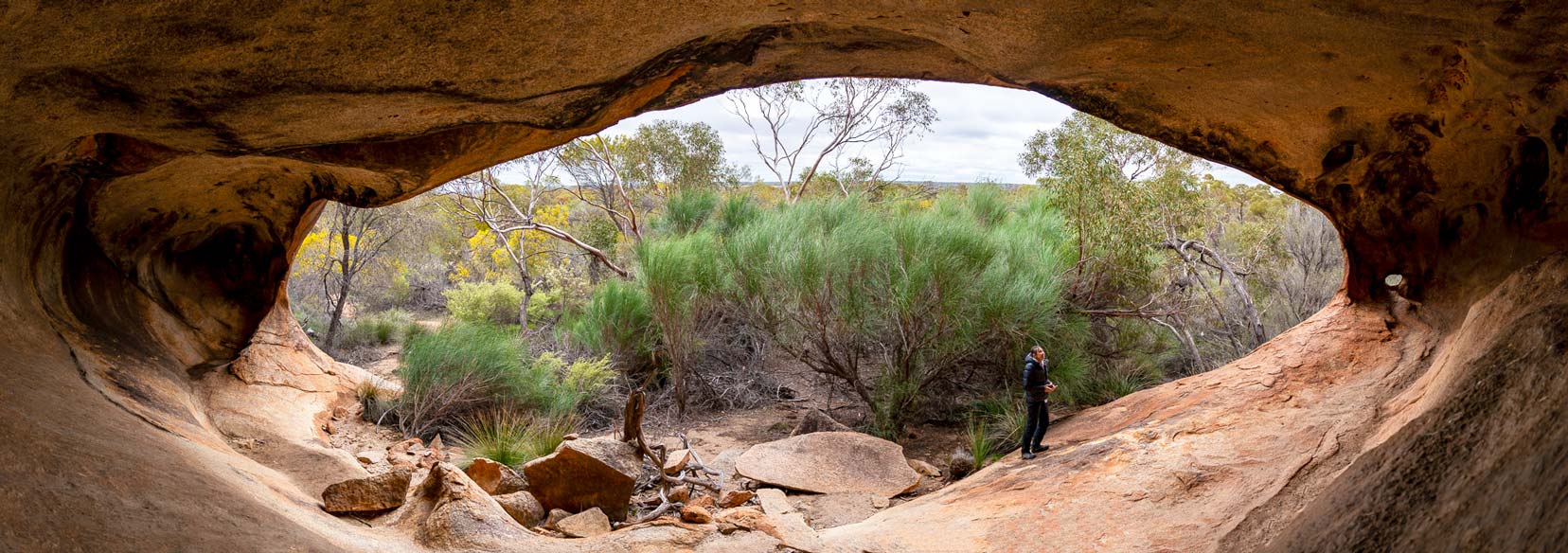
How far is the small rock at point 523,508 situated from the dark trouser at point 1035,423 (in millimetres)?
3297

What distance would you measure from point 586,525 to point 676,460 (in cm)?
214

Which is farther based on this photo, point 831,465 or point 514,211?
point 514,211

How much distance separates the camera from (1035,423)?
6.16 m

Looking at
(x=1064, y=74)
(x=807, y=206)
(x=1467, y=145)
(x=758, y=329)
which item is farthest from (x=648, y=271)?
(x=1467, y=145)

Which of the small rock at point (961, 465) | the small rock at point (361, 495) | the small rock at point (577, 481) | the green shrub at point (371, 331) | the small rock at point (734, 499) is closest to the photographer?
the small rock at point (361, 495)

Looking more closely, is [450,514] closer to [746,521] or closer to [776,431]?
[746,521]

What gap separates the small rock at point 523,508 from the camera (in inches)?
180

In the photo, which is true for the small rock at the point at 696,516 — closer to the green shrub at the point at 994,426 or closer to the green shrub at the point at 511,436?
the green shrub at the point at 511,436

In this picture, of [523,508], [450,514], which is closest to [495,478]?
[523,508]

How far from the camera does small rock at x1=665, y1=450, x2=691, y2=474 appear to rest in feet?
20.7

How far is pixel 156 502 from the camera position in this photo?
8.68 ft

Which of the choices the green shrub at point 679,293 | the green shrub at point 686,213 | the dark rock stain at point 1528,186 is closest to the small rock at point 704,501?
the green shrub at point 679,293

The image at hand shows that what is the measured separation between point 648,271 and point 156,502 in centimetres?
660

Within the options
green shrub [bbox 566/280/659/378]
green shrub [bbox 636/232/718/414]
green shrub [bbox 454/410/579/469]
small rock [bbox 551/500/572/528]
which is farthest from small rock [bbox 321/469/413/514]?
green shrub [bbox 566/280/659/378]
